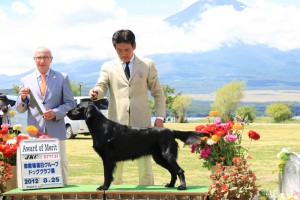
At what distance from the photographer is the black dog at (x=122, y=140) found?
537cm

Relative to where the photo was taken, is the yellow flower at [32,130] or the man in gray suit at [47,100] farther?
the man in gray suit at [47,100]

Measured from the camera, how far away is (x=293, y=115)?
52500 millimetres

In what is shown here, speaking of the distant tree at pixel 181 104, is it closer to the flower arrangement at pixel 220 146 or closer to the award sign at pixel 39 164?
the flower arrangement at pixel 220 146

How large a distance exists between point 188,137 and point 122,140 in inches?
26.0

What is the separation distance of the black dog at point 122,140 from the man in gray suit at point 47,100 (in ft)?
2.74

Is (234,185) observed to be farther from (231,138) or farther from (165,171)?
(165,171)

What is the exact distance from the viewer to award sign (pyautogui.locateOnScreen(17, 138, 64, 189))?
561 cm

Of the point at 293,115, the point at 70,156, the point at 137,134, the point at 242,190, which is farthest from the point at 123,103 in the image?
the point at 293,115

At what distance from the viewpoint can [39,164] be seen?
5703mm

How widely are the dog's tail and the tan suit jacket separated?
30.0 inches

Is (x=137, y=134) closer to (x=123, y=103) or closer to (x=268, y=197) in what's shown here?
(x=123, y=103)

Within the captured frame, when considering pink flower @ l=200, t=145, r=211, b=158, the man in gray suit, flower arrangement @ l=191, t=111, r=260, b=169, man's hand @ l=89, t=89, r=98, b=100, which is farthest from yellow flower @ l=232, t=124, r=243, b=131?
the man in gray suit

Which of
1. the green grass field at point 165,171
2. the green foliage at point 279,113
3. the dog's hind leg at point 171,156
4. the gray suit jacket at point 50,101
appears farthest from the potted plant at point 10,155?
the green foliage at point 279,113

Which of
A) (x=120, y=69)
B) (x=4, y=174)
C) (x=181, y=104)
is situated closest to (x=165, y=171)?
(x=120, y=69)
